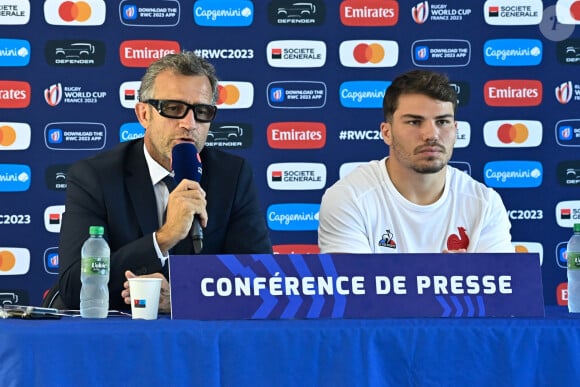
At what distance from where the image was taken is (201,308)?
1.49m

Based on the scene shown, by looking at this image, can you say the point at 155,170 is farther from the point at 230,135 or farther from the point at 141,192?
the point at 230,135

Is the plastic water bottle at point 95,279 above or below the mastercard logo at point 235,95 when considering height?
below

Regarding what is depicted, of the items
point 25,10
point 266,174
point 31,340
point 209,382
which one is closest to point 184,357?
point 209,382

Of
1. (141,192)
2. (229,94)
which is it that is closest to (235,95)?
(229,94)

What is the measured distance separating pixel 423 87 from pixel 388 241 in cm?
52

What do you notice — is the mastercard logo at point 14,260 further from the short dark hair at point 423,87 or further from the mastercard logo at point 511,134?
the mastercard logo at point 511,134

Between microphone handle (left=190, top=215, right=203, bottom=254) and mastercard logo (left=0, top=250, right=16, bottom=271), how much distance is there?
6.43 feet

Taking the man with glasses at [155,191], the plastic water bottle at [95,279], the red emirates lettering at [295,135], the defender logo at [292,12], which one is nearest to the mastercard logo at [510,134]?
the red emirates lettering at [295,135]

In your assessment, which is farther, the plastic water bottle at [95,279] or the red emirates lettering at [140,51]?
the red emirates lettering at [140,51]

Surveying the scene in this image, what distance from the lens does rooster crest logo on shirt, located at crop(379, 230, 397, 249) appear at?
251 centimetres

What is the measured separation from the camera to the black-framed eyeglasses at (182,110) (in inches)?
84.8

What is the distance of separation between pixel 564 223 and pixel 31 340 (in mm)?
2885

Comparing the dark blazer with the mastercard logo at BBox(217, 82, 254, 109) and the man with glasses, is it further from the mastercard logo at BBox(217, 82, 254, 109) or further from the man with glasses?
the mastercard logo at BBox(217, 82, 254, 109)

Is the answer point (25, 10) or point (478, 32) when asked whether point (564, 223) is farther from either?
point (25, 10)
